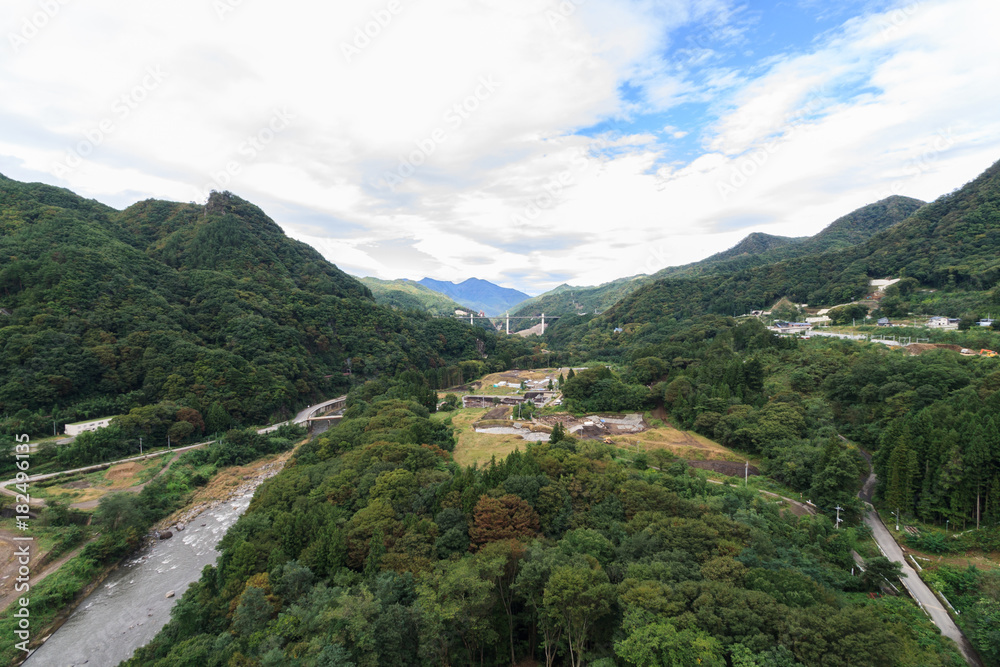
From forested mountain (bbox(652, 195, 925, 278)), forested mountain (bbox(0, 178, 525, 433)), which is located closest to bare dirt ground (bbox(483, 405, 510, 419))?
forested mountain (bbox(0, 178, 525, 433))

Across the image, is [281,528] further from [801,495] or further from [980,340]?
[980,340]

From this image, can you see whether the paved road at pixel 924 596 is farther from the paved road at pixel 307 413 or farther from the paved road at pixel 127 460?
the paved road at pixel 307 413

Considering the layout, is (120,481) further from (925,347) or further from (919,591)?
(925,347)

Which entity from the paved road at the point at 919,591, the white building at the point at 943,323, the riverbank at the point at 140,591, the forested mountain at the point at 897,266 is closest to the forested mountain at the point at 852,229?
the forested mountain at the point at 897,266

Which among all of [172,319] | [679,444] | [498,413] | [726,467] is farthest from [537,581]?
[172,319]

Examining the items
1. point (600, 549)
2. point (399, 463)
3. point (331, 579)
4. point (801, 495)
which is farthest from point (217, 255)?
point (801, 495)

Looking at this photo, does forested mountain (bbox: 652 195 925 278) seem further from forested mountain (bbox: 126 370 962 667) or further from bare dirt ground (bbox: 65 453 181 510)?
bare dirt ground (bbox: 65 453 181 510)

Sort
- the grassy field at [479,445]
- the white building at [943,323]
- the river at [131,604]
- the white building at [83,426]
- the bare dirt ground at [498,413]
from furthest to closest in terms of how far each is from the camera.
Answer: the bare dirt ground at [498,413] < the white building at [943,323] < the white building at [83,426] < the grassy field at [479,445] < the river at [131,604]
